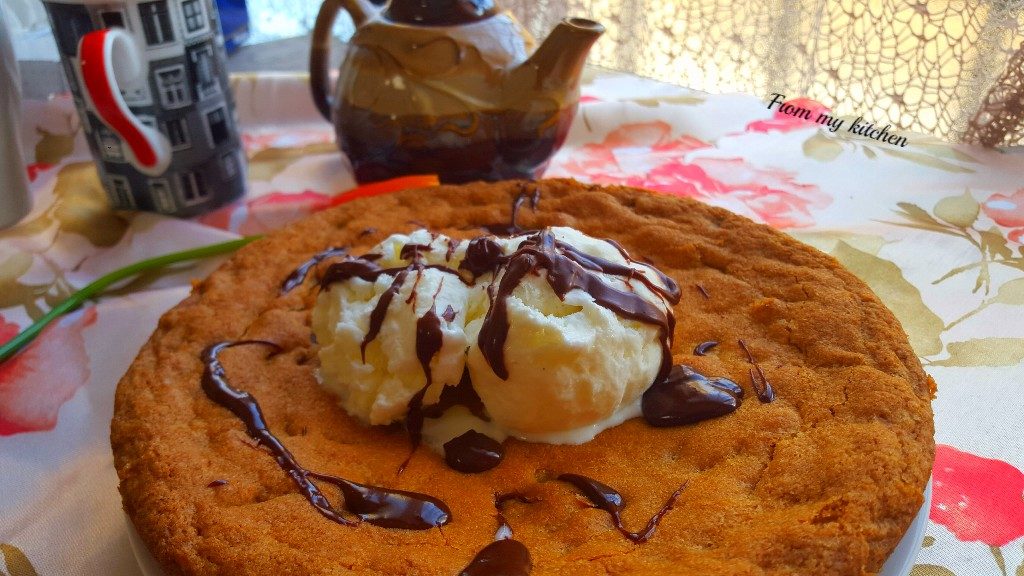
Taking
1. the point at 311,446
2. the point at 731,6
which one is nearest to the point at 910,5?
the point at 731,6

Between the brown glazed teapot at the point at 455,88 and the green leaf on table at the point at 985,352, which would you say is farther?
the brown glazed teapot at the point at 455,88

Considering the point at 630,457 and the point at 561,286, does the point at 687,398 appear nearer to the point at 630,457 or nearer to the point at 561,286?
the point at 630,457

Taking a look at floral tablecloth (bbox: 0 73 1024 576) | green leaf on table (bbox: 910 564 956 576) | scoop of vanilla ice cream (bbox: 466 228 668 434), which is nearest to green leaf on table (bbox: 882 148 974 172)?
floral tablecloth (bbox: 0 73 1024 576)

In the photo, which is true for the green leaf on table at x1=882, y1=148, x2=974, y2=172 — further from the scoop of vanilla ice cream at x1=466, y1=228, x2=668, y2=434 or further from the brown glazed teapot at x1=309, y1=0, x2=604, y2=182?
the scoop of vanilla ice cream at x1=466, y1=228, x2=668, y2=434

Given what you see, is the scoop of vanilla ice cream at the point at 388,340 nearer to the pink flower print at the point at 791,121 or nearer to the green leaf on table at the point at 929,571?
the green leaf on table at the point at 929,571

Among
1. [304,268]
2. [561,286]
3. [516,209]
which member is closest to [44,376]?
[304,268]

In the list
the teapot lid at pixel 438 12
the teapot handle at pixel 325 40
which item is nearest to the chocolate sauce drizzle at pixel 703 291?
the teapot lid at pixel 438 12

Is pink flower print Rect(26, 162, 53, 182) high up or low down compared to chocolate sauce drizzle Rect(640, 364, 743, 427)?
down
